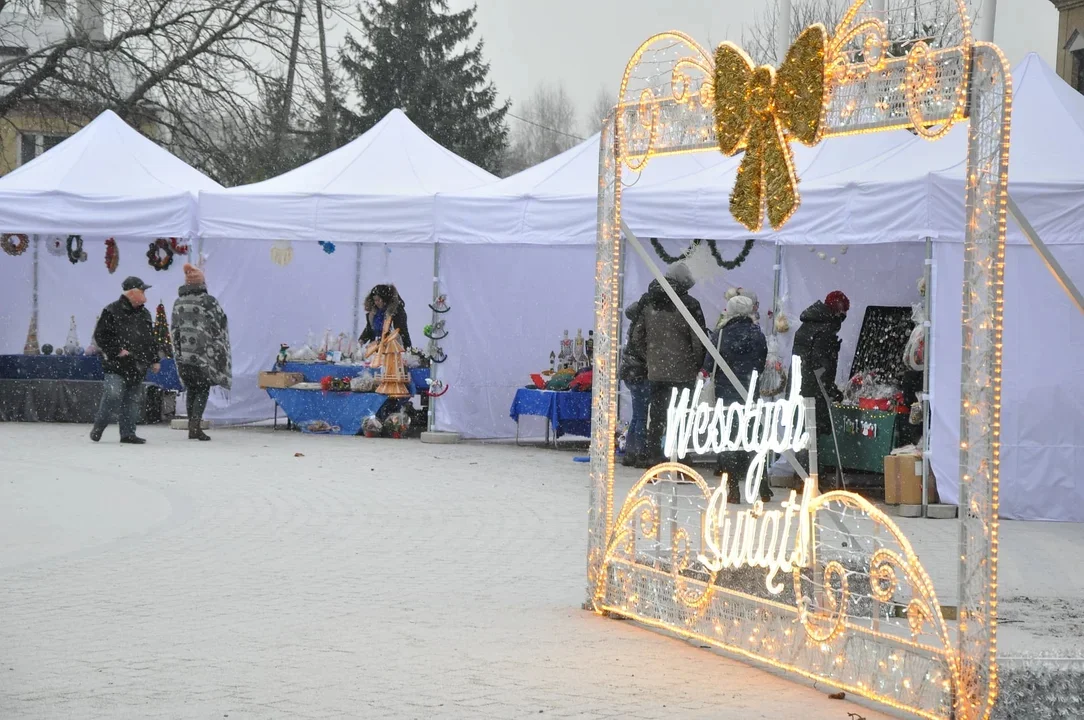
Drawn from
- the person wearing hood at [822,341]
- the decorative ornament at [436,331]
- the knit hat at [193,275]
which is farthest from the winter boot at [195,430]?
the person wearing hood at [822,341]


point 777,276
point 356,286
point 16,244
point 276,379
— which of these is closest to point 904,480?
point 777,276

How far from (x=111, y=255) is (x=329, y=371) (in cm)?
388

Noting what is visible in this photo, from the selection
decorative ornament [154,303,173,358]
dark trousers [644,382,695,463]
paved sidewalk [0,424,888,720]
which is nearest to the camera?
paved sidewalk [0,424,888,720]

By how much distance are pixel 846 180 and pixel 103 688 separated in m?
7.97

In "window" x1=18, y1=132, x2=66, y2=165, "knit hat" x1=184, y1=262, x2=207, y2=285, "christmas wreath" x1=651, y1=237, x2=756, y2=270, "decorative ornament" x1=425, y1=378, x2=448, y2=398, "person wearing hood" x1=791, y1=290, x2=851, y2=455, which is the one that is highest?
"window" x1=18, y1=132, x2=66, y2=165

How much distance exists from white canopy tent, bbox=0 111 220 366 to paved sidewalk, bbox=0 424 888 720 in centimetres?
450

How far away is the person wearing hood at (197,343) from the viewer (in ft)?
51.1

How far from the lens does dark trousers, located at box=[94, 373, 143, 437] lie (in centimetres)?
1498

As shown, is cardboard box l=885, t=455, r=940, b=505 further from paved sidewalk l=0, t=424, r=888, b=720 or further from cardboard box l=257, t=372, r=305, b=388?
cardboard box l=257, t=372, r=305, b=388

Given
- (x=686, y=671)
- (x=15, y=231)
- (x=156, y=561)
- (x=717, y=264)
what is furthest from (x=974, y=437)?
(x=15, y=231)

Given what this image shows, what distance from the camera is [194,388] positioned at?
15.7 meters

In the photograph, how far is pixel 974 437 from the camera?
4828mm

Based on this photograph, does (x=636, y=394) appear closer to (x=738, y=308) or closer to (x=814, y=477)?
(x=738, y=308)

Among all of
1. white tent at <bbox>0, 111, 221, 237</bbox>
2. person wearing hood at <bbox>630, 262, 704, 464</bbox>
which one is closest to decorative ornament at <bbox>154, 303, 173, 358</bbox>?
white tent at <bbox>0, 111, 221, 237</bbox>
